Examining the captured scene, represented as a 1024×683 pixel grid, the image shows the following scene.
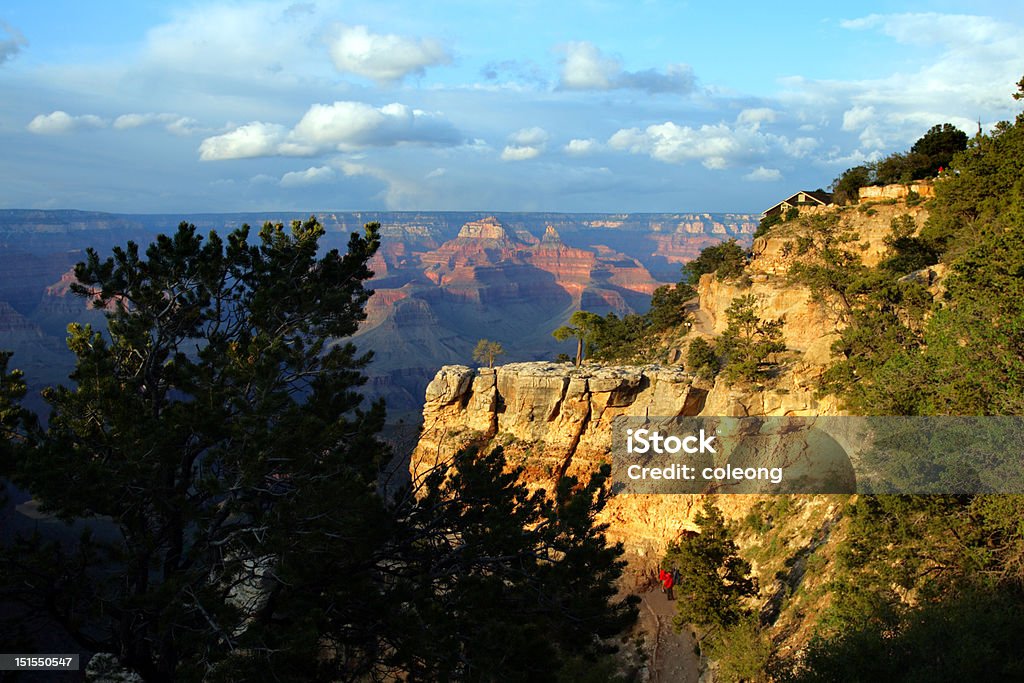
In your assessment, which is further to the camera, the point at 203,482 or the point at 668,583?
the point at 668,583

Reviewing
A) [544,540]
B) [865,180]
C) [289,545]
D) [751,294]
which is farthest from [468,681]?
[865,180]

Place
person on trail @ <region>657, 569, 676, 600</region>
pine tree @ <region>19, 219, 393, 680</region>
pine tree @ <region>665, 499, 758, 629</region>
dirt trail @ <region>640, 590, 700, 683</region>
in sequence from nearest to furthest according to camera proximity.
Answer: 1. pine tree @ <region>19, 219, 393, 680</region>
2. pine tree @ <region>665, 499, 758, 629</region>
3. dirt trail @ <region>640, 590, 700, 683</region>
4. person on trail @ <region>657, 569, 676, 600</region>

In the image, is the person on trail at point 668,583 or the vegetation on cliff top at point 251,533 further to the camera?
the person on trail at point 668,583

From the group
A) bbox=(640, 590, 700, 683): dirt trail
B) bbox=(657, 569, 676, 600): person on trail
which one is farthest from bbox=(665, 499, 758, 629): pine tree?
bbox=(657, 569, 676, 600): person on trail

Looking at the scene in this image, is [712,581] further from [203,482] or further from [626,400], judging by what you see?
[203,482]

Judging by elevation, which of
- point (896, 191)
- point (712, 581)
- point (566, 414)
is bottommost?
point (712, 581)

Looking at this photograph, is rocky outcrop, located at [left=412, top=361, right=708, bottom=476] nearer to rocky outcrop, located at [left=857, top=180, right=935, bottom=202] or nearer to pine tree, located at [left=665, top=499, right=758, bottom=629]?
pine tree, located at [left=665, top=499, right=758, bottom=629]

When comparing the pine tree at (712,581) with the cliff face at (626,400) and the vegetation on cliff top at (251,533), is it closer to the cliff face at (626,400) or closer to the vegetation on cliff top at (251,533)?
the cliff face at (626,400)

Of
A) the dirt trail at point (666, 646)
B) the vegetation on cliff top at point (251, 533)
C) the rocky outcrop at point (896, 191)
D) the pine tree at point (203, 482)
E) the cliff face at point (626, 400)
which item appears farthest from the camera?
the rocky outcrop at point (896, 191)

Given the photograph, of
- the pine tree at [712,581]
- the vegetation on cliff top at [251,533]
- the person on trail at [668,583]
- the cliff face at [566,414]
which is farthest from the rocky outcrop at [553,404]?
the vegetation on cliff top at [251,533]

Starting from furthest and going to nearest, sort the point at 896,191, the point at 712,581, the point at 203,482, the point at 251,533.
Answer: the point at 896,191 < the point at 712,581 < the point at 251,533 < the point at 203,482

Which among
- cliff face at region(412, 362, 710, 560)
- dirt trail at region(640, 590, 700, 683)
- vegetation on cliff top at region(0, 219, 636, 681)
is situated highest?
vegetation on cliff top at region(0, 219, 636, 681)

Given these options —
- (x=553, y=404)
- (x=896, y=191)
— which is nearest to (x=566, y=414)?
(x=553, y=404)

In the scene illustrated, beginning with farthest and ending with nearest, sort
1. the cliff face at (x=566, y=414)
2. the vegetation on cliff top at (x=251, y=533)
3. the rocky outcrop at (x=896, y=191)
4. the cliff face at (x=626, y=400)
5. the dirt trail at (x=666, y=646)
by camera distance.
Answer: the rocky outcrop at (x=896, y=191)
the cliff face at (x=566, y=414)
the cliff face at (x=626, y=400)
the dirt trail at (x=666, y=646)
the vegetation on cliff top at (x=251, y=533)
